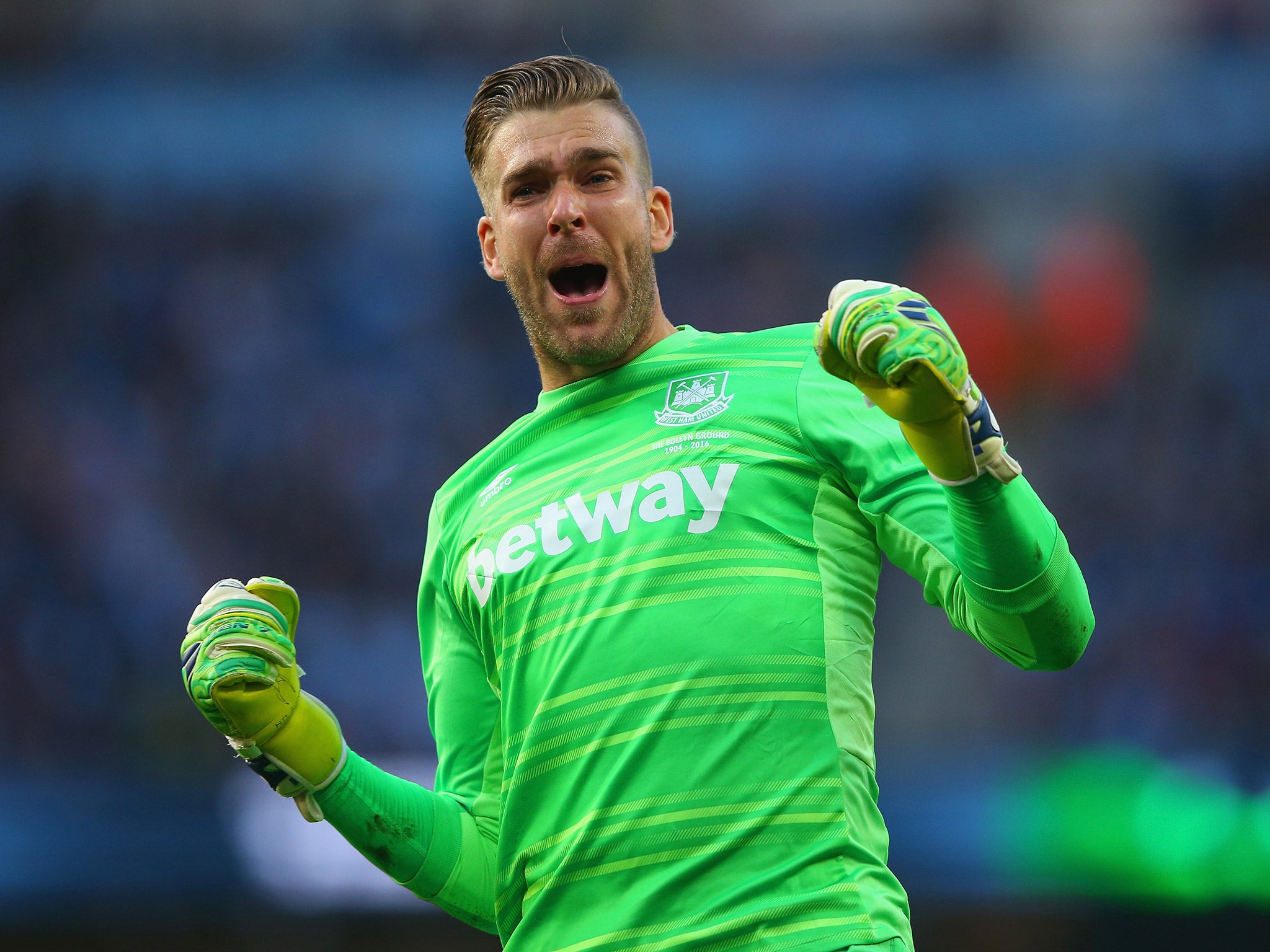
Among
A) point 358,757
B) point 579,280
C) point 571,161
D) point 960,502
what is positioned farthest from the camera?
point 579,280

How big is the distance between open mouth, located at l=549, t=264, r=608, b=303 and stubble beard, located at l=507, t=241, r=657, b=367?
0.15 feet

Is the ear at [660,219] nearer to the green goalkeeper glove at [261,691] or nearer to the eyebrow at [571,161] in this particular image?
the eyebrow at [571,161]

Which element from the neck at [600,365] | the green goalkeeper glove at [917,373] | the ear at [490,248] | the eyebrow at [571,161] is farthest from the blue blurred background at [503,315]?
the green goalkeeper glove at [917,373]

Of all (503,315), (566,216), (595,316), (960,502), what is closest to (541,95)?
(566,216)

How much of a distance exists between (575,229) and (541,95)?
0.37 m

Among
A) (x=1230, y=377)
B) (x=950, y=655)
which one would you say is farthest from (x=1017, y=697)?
(x=1230, y=377)

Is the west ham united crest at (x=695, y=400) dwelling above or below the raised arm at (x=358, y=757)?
above

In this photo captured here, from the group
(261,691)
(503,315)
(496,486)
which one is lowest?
(261,691)

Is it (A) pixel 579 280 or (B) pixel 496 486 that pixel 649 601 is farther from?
(A) pixel 579 280

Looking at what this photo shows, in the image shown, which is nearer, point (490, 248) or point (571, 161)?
point (571, 161)

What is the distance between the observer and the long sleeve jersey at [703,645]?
103 inches

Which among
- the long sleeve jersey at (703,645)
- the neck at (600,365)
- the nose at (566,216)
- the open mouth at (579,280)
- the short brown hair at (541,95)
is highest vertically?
the short brown hair at (541,95)

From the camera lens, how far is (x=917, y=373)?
7.66ft

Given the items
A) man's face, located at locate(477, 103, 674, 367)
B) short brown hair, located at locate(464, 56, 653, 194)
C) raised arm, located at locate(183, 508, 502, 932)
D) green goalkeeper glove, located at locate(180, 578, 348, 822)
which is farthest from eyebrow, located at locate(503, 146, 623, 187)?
green goalkeeper glove, located at locate(180, 578, 348, 822)
